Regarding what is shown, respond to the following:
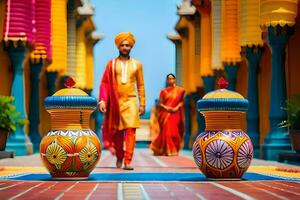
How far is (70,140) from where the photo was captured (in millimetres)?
7641

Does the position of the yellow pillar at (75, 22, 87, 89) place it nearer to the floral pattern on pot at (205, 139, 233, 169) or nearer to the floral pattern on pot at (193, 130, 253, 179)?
the floral pattern on pot at (193, 130, 253, 179)

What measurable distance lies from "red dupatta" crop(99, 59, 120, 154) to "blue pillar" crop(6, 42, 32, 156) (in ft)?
24.3

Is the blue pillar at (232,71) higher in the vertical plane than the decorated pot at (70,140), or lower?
higher

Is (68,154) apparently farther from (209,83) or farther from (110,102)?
(209,83)

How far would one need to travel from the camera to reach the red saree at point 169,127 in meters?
18.2

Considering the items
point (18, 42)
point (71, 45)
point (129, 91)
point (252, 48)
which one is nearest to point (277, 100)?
point (252, 48)

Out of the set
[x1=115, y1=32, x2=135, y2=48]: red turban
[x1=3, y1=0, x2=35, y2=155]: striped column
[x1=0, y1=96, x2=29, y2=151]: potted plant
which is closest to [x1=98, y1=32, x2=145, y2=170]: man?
[x1=115, y1=32, x2=135, y2=48]: red turban

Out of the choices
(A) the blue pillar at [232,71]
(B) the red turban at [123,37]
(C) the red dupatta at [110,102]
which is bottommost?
(C) the red dupatta at [110,102]

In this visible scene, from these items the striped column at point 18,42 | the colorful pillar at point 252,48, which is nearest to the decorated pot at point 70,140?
the colorful pillar at point 252,48

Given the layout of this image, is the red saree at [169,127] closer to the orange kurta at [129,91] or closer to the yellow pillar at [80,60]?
the orange kurta at [129,91]

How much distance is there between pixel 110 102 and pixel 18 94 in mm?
7912

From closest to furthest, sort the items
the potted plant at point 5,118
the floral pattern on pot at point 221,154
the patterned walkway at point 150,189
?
the patterned walkway at point 150,189 → the floral pattern on pot at point 221,154 → the potted plant at point 5,118

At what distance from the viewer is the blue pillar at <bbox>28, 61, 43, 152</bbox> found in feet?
67.1

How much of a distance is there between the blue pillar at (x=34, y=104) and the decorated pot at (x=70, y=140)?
41.7ft
